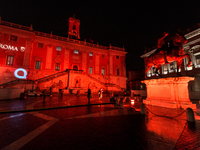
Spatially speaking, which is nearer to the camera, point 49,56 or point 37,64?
point 37,64

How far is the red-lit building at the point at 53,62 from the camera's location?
846 inches

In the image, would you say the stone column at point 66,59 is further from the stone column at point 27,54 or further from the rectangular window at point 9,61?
the rectangular window at point 9,61

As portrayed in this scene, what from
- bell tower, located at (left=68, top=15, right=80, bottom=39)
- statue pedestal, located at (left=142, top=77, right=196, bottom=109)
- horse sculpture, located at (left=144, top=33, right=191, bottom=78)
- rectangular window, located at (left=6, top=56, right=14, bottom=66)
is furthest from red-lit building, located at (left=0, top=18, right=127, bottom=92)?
horse sculpture, located at (left=144, top=33, right=191, bottom=78)

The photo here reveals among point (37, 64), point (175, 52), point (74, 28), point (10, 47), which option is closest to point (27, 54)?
point (37, 64)

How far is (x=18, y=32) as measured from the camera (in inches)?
895

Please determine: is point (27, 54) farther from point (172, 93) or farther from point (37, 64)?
point (172, 93)

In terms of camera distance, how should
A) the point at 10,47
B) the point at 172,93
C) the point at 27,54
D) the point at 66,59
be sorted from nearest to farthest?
the point at 172,93 < the point at 10,47 < the point at 27,54 < the point at 66,59

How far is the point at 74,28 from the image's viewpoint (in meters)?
38.9

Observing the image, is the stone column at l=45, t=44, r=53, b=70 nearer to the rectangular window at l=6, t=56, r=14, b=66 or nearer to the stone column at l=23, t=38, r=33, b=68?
the stone column at l=23, t=38, r=33, b=68

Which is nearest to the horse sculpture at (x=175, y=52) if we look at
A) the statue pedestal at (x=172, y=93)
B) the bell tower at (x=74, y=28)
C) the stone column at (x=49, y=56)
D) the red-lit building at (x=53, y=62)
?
the statue pedestal at (x=172, y=93)

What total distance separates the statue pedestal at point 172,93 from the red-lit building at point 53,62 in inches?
743

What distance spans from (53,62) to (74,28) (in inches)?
762

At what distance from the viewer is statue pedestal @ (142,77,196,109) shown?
263 inches

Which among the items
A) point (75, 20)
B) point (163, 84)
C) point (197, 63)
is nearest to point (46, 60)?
point (75, 20)
